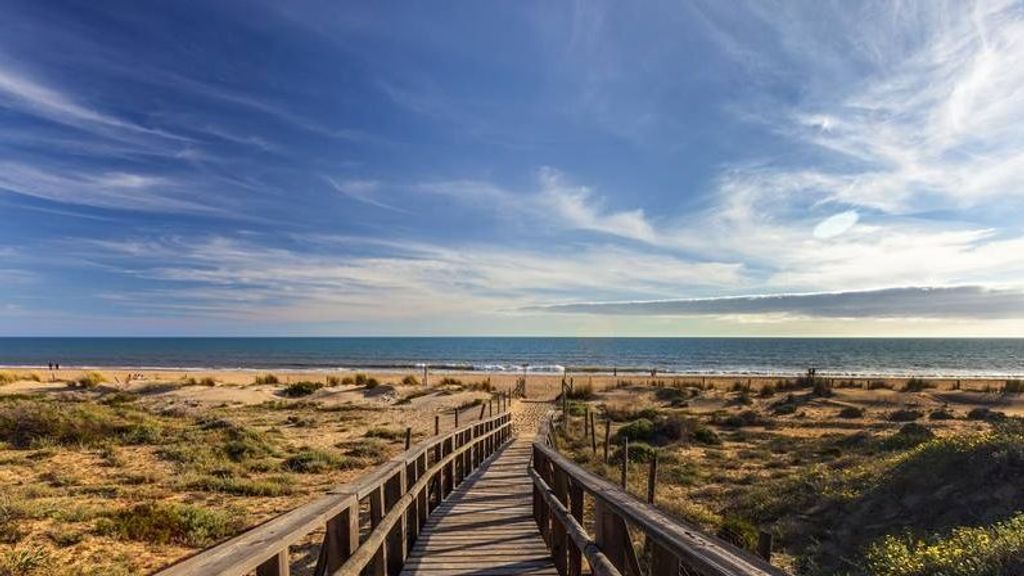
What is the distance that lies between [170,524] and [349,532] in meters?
6.34

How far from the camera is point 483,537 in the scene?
7086 mm

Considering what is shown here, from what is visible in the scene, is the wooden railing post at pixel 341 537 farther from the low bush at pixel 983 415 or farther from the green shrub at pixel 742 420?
the low bush at pixel 983 415

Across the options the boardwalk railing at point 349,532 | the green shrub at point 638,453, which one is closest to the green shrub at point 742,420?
the green shrub at point 638,453

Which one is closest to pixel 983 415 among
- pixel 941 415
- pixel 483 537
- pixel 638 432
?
pixel 941 415

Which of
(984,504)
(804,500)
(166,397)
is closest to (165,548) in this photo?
(804,500)

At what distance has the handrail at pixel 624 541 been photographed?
2.68m

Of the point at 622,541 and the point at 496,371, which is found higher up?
the point at 622,541

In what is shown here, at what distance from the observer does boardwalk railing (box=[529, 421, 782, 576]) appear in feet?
8.82

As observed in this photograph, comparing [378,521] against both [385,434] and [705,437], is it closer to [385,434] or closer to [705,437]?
[385,434]

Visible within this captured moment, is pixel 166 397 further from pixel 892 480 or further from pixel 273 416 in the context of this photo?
pixel 892 480

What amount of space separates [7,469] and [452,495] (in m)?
10.2

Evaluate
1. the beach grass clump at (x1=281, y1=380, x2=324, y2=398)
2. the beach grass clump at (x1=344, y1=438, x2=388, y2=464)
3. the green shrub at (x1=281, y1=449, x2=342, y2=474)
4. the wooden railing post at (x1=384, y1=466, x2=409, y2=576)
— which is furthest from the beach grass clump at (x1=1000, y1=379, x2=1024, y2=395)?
the wooden railing post at (x1=384, y1=466, x2=409, y2=576)

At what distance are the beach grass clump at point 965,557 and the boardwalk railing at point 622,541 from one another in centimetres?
228

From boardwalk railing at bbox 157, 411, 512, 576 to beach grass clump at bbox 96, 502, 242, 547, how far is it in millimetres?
3474
